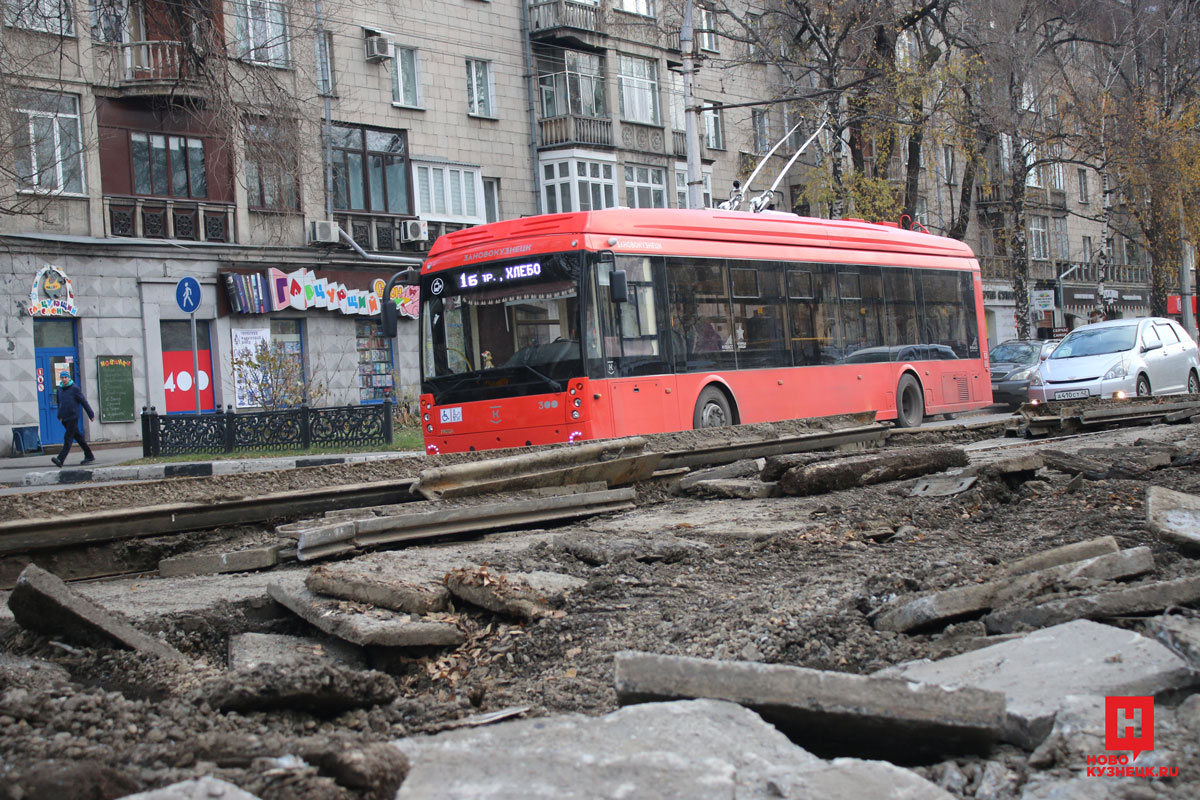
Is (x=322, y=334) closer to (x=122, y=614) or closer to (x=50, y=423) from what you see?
(x=50, y=423)

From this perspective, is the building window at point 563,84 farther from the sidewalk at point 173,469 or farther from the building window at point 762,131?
A: the sidewalk at point 173,469

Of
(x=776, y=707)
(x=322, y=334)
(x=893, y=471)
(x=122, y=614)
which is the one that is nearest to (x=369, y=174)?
(x=322, y=334)

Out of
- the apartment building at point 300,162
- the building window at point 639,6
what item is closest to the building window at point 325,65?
the apartment building at point 300,162

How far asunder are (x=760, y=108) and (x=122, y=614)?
3526 centimetres

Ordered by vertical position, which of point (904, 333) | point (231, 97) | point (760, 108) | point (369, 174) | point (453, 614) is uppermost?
point (760, 108)

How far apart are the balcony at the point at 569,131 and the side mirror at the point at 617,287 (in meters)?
21.6

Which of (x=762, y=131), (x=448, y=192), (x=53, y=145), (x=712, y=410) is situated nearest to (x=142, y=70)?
(x=53, y=145)

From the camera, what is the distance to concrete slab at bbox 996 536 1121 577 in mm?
4602

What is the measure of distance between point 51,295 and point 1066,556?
23.2 meters

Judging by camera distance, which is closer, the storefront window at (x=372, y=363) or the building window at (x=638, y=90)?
the storefront window at (x=372, y=363)

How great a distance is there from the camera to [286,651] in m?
4.30

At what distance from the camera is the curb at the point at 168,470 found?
54.2 feet

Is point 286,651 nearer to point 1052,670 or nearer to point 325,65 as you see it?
point 1052,670

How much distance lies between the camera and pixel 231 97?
13.9 metres
